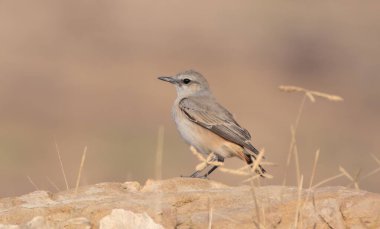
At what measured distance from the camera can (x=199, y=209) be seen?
8.77m

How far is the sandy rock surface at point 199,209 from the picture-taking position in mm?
8336

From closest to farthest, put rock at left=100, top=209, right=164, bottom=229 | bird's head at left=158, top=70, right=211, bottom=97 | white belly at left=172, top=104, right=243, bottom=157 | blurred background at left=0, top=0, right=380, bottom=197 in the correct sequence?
1. rock at left=100, top=209, right=164, bottom=229
2. white belly at left=172, top=104, right=243, bottom=157
3. bird's head at left=158, top=70, right=211, bottom=97
4. blurred background at left=0, top=0, right=380, bottom=197

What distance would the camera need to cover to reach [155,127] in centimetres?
3014

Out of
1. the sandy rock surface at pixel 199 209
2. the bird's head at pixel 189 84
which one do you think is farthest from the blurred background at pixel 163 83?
the sandy rock surface at pixel 199 209

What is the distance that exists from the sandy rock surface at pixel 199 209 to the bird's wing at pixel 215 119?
3921 millimetres

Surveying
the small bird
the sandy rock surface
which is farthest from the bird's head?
the sandy rock surface

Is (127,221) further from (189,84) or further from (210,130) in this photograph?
(189,84)

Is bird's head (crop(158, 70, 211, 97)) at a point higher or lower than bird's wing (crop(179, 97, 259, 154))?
higher

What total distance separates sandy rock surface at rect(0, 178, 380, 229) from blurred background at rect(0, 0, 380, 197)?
38.8 ft

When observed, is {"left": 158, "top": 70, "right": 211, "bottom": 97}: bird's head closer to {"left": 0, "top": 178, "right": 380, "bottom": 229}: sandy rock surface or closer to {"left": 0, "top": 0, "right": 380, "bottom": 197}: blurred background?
{"left": 0, "top": 178, "right": 380, "bottom": 229}: sandy rock surface

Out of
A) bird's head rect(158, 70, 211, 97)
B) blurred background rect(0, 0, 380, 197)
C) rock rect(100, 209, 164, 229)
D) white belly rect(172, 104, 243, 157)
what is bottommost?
rock rect(100, 209, 164, 229)

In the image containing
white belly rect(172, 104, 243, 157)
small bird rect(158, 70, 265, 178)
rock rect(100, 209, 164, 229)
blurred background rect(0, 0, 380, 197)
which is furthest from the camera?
blurred background rect(0, 0, 380, 197)

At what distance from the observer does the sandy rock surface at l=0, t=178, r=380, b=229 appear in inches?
328

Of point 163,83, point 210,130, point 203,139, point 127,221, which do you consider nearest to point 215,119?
point 210,130
